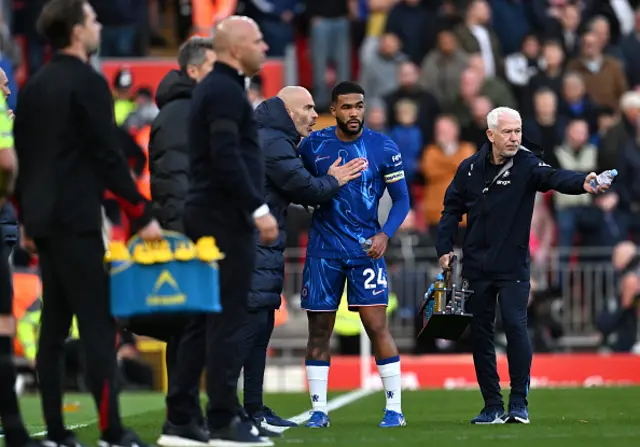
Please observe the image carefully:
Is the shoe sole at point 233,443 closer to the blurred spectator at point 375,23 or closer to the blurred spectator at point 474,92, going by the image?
the blurred spectator at point 474,92

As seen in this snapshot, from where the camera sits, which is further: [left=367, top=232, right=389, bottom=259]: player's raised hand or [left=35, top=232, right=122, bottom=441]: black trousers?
[left=367, top=232, right=389, bottom=259]: player's raised hand

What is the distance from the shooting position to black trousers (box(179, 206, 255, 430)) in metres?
9.20

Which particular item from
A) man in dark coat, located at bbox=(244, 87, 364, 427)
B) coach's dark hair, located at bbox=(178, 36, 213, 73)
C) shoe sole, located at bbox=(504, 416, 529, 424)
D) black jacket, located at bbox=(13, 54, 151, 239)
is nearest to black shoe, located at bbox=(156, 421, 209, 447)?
black jacket, located at bbox=(13, 54, 151, 239)

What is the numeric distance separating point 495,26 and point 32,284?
863 cm

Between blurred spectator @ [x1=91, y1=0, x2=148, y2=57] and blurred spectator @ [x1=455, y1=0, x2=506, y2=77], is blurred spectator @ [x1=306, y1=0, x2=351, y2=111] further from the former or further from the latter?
blurred spectator @ [x1=91, y1=0, x2=148, y2=57]

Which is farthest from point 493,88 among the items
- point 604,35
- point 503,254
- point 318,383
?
point 318,383

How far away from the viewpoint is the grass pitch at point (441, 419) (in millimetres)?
9906

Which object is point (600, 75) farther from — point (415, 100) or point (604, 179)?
point (604, 179)

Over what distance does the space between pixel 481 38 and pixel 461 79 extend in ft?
2.78

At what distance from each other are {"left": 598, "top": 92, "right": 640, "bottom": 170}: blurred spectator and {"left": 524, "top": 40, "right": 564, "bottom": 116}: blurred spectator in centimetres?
98

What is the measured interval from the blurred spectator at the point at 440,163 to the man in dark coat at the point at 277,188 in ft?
29.9

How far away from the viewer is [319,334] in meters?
11.9

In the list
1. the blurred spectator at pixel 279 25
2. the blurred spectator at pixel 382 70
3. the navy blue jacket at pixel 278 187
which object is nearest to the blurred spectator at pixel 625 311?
the blurred spectator at pixel 382 70

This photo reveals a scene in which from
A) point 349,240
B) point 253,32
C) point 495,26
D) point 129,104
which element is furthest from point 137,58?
point 253,32
